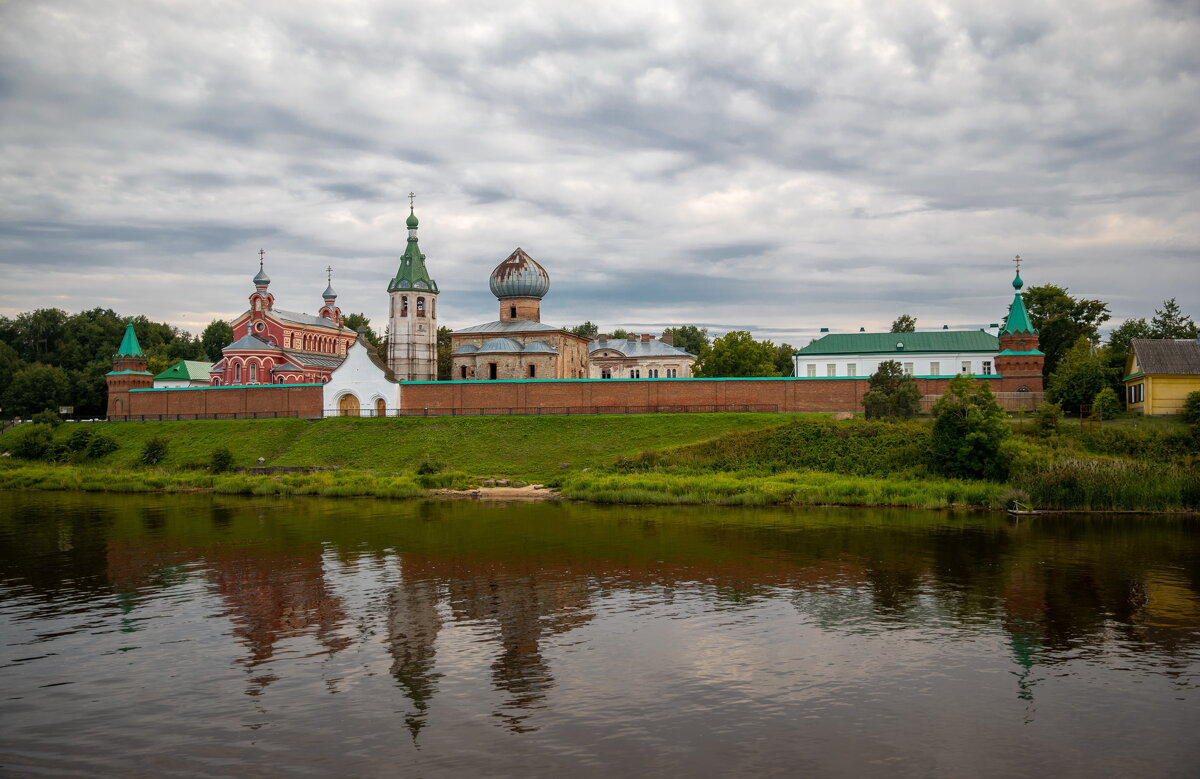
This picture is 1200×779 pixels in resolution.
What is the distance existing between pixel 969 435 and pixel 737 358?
22871mm

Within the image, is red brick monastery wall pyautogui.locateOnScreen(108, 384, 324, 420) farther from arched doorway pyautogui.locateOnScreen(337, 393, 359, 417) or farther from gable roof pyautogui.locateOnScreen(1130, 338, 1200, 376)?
gable roof pyautogui.locateOnScreen(1130, 338, 1200, 376)

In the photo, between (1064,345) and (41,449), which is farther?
(1064,345)

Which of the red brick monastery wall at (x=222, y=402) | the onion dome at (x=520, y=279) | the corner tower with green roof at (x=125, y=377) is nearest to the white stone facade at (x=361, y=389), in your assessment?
the red brick monastery wall at (x=222, y=402)

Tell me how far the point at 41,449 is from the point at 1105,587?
41.4 metres

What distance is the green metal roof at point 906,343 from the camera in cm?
4756

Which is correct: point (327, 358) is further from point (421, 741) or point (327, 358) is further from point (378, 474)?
point (421, 741)

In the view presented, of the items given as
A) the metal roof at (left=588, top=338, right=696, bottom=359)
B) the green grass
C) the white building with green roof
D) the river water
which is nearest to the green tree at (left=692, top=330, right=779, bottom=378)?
the white building with green roof

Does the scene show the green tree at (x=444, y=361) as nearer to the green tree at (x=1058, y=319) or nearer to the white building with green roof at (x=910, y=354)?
the white building with green roof at (x=910, y=354)

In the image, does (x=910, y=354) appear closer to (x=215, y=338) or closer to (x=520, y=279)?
(x=520, y=279)

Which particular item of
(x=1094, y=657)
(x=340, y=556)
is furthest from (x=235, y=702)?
(x=1094, y=657)

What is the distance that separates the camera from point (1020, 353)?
35.7 m

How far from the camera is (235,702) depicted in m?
10.5

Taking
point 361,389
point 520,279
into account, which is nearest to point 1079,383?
point 520,279

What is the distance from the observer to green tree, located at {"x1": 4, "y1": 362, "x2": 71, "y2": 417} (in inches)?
2111
